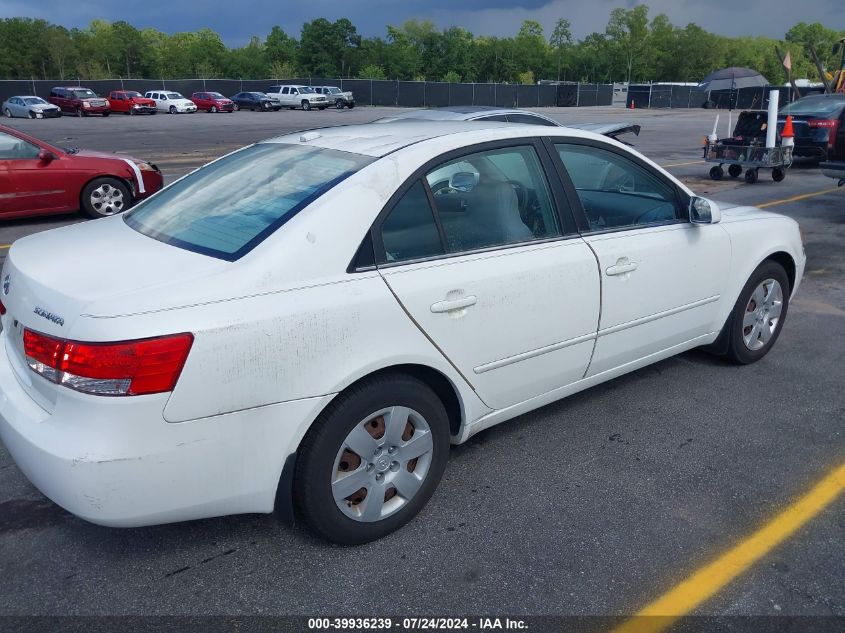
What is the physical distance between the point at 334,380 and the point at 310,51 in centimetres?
10290

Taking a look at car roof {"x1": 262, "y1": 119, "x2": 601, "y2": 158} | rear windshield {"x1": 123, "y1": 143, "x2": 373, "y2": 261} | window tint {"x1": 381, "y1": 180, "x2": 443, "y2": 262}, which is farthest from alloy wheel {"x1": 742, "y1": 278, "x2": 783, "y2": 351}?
rear windshield {"x1": 123, "y1": 143, "x2": 373, "y2": 261}

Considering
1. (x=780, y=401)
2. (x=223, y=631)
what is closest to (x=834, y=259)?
(x=780, y=401)

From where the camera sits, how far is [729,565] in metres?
2.83

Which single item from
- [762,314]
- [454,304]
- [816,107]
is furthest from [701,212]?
[816,107]

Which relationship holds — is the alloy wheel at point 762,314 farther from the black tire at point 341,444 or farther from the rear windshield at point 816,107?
the rear windshield at point 816,107

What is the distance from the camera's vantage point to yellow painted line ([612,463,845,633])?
8.39 feet

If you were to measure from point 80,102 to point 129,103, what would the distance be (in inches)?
136

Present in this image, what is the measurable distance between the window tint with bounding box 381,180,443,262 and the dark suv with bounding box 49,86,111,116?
156ft

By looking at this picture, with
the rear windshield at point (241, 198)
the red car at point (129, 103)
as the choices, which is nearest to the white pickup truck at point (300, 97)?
the red car at point (129, 103)

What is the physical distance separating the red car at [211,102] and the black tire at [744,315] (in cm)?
5002

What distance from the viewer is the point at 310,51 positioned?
98.2m

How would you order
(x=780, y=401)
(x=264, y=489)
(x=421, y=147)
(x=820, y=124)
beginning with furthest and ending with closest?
(x=820, y=124) < (x=780, y=401) < (x=421, y=147) < (x=264, y=489)

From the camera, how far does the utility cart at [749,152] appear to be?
1317cm

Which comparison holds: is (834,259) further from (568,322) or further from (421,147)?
(421,147)
